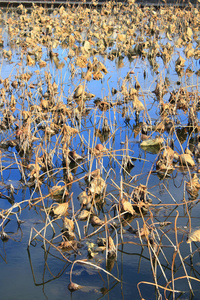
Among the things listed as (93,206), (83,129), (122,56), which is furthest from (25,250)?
(122,56)

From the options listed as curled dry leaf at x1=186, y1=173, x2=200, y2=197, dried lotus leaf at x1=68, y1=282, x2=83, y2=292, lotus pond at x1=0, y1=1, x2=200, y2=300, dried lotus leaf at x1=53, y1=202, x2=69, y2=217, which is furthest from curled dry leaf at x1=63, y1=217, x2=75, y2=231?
curled dry leaf at x1=186, y1=173, x2=200, y2=197

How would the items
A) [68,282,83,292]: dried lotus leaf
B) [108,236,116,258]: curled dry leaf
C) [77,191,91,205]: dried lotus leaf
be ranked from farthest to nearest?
1. [77,191,91,205]: dried lotus leaf
2. [108,236,116,258]: curled dry leaf
3. [68,282,83,292]: dried lotus leaf

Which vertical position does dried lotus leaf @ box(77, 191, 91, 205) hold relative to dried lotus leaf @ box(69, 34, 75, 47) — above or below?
below

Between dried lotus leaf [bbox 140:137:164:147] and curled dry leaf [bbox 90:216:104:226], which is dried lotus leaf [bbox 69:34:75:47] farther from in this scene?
curled dry leaf [bbox 90:216:104:226]

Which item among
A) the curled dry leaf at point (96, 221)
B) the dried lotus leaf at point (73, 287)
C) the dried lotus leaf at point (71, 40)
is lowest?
the dried lotus leaf at point (73, 287)

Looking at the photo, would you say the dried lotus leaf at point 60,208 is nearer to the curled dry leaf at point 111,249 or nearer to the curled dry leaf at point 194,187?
the curled dry leaf at point 111,249

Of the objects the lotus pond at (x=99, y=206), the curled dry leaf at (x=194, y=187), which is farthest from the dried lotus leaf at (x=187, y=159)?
the curled dry leaf at (x=194, y=187)

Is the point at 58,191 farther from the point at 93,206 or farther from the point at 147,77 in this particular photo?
the point at 147,77

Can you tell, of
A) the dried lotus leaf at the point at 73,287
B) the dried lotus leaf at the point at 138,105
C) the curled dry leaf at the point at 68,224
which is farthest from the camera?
the dried lotus leaf at the point at 138,105

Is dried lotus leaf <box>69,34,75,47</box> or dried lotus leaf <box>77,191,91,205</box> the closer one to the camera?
dried lotus leaf <box>77,191,91,205</box>

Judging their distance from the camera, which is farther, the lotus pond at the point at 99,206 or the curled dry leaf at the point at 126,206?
the curled dry leaf at the point at 126,206

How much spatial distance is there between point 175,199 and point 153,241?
0.84 m

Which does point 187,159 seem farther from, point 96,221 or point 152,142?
point 96,221

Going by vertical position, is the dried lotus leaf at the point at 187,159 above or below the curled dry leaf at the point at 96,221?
above
